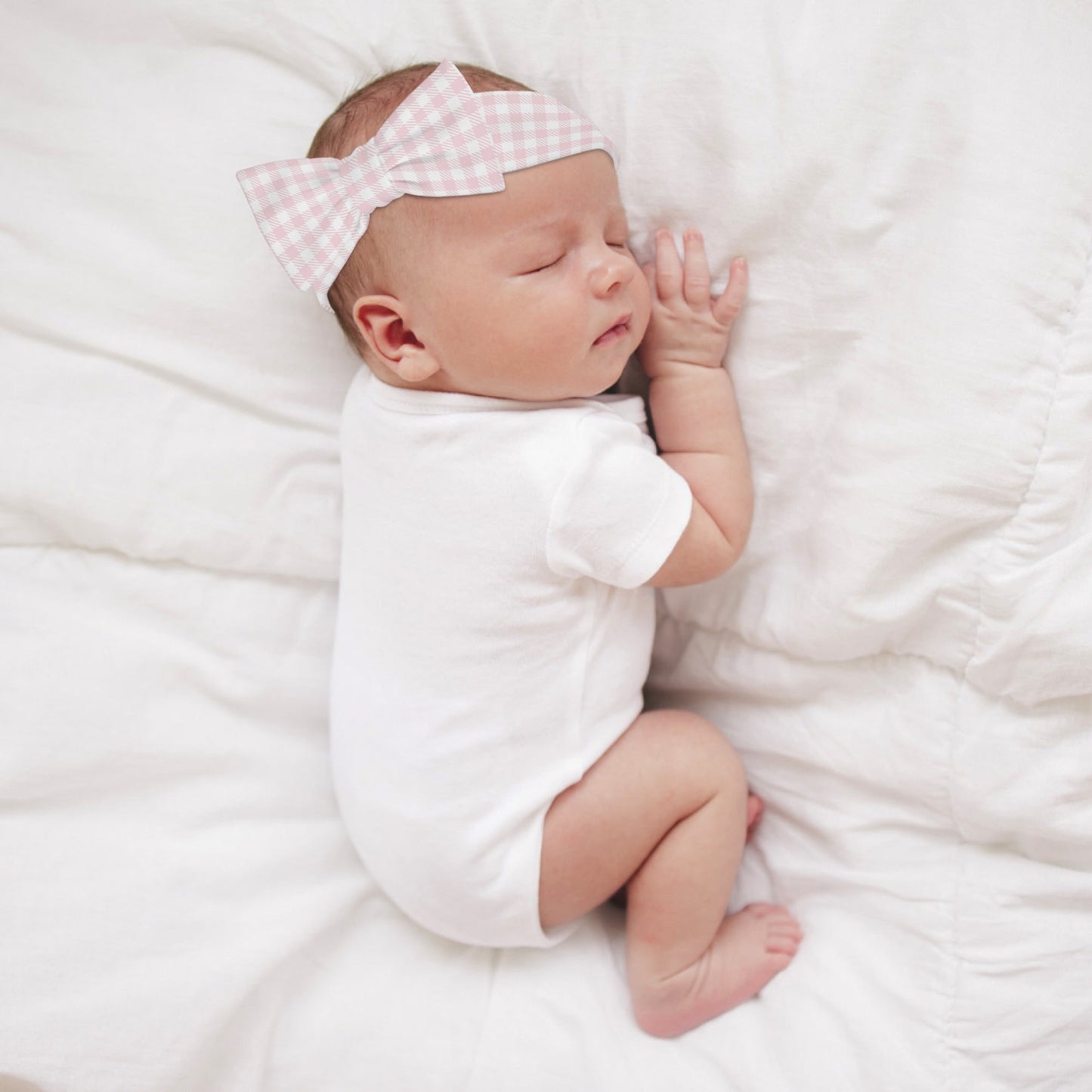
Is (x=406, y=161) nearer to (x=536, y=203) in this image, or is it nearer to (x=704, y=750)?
(x=536, y=203)

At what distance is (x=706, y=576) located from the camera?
975mm

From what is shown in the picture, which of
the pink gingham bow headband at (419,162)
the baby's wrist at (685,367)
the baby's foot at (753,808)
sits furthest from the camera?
the baby's foot at (753,808)

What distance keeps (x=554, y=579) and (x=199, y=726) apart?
1.30 feet

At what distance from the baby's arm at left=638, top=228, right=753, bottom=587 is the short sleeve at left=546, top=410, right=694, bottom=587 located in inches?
1.3

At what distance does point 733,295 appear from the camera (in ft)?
3.07

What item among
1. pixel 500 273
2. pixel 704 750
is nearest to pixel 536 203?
pixel 500 273

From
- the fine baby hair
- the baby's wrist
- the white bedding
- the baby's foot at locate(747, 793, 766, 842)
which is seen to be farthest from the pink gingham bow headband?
the baby's foot at locate(747, 793, 766, 842)

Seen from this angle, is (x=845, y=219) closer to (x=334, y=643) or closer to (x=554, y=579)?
(x=554, y=579)

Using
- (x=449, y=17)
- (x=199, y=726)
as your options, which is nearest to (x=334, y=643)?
(x=199, y=726)

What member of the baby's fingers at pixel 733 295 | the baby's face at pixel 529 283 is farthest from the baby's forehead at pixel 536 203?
the baby's fingers at pixel 733 295

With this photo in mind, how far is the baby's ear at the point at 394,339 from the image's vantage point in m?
0.91

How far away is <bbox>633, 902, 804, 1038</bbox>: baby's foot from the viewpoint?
1.01 m

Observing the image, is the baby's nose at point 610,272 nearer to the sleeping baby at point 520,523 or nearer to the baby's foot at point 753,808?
the sleeping baby at point 520,523

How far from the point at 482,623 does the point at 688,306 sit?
345 mm
